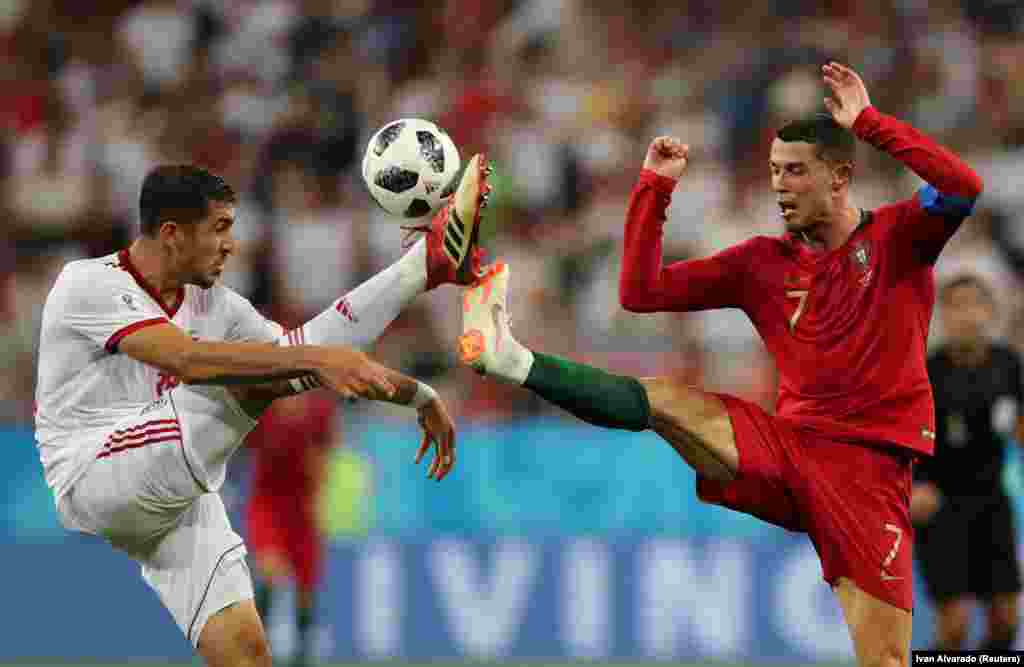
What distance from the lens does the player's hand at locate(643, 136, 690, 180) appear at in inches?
269

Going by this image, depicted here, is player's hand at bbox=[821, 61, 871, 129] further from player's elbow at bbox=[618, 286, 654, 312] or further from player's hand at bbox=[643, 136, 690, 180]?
player's elbow at bbox=[618, 286, 654, 312]

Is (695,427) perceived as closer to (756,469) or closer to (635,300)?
(756,469)

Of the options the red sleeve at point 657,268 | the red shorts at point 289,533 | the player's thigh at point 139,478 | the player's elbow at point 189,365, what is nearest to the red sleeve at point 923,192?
the red sleeve at point 657,268

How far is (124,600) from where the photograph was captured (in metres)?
11.8

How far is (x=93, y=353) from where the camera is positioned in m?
6.52

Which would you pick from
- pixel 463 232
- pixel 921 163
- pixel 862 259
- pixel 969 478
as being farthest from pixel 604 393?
pixel 969 478

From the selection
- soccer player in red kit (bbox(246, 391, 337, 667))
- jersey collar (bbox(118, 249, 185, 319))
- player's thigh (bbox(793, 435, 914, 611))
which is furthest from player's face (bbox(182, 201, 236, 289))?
soccer player in red kit (bbox(246, 391, 337, 667))

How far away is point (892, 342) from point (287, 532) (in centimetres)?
542

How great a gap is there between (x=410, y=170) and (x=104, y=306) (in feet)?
4.24

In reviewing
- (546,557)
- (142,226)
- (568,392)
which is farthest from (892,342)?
(546,557)

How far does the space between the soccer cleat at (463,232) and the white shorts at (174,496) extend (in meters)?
0.90

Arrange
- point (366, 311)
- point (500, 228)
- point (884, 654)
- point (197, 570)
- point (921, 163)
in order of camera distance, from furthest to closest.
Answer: point (500, 228) < point (366, 311) < point (197, 570) < point (884, 654) < point (921, 163)

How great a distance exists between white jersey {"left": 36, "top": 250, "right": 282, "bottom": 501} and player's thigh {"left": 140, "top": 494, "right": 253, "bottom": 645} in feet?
1.42

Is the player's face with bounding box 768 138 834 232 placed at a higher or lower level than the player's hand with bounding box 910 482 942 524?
higher
